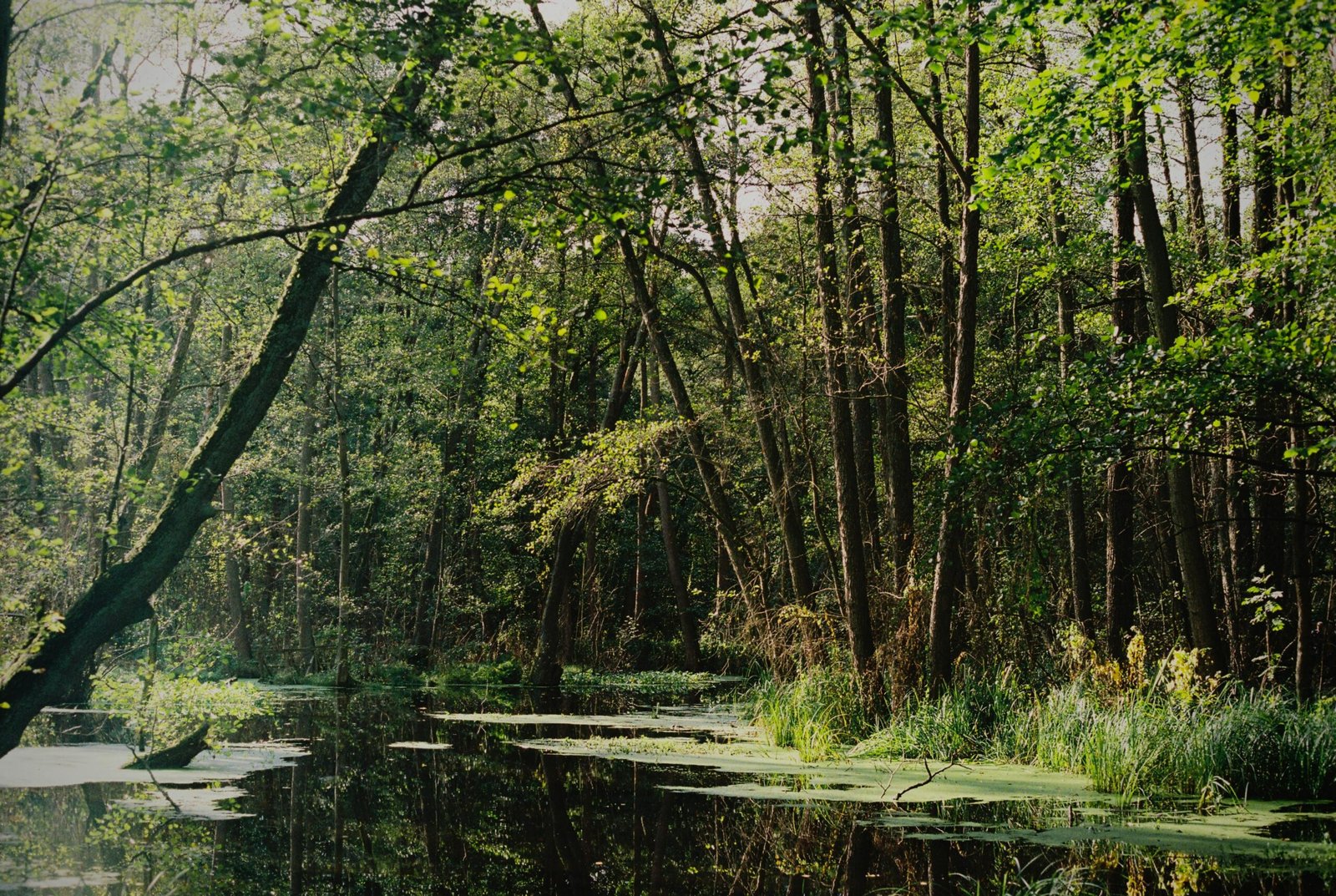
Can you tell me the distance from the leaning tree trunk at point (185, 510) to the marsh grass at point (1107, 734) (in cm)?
498

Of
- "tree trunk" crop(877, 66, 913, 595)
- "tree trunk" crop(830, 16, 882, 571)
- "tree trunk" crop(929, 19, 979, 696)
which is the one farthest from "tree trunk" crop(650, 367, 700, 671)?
"tree trunk" crop(929, 19, 979, 696)

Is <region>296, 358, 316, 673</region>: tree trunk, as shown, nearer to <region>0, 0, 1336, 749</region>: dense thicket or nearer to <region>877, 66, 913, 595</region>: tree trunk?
<region>0, 0, 1336, 749</region>: dense thicket

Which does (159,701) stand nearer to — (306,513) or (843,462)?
(843,462)

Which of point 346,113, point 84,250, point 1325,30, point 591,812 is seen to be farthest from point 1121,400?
point 84,250

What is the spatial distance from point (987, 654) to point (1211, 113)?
625 centimetres

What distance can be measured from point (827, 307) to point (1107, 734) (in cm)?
442

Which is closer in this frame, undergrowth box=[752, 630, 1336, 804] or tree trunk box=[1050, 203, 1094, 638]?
undergrowth box=[752, 630, 1336, 804]

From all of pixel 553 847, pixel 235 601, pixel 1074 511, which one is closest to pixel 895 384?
pixel 1074 511

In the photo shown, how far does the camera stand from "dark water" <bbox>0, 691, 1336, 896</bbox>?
443cm

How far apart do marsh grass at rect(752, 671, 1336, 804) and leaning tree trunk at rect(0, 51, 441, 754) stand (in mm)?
4976

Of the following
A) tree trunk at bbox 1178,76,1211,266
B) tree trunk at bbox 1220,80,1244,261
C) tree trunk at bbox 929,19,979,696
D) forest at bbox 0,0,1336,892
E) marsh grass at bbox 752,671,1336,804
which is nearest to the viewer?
forest at bbox 0,0,1336,892

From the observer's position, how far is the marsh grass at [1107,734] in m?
6.50

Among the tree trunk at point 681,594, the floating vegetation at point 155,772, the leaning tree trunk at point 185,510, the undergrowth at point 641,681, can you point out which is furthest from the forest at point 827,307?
the tree trunk at point 681,594

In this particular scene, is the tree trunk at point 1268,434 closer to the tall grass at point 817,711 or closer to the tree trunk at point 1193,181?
the tree trunk at point 1193,181
